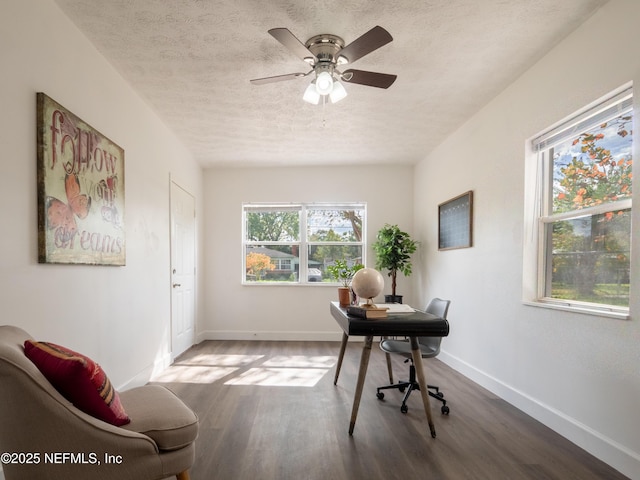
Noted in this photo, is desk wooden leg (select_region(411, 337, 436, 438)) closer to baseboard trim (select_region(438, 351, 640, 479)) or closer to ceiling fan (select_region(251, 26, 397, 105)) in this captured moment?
baseboard trim (select_region(438, 351, 640, 479))

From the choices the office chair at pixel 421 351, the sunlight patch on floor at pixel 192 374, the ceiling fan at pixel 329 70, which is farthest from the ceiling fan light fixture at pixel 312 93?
the sunlight patch on floor at pixel 192 374

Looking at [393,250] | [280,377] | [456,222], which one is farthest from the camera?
[393,250]

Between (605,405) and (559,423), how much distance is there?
0.43 meters

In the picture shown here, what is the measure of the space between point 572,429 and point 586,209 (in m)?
1.43

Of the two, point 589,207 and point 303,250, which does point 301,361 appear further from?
point 589,207

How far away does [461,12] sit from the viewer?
2.09m

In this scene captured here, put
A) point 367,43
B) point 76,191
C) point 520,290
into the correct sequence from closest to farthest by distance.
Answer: point 367,43, point 76,191, point 520,290

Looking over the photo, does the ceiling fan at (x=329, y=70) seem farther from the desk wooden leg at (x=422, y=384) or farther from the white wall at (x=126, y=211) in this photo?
the desk wooden leg at (x=422, y=384)

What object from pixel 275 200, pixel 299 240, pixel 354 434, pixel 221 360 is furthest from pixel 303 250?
pixel 354 434

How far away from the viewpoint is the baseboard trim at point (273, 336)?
520 centimetres

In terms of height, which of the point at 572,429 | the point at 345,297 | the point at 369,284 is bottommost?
the point at 572,429

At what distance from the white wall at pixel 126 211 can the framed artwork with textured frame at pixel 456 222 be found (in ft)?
10.6

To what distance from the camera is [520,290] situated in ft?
9.09

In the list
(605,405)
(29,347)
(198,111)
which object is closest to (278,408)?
(29,347)
